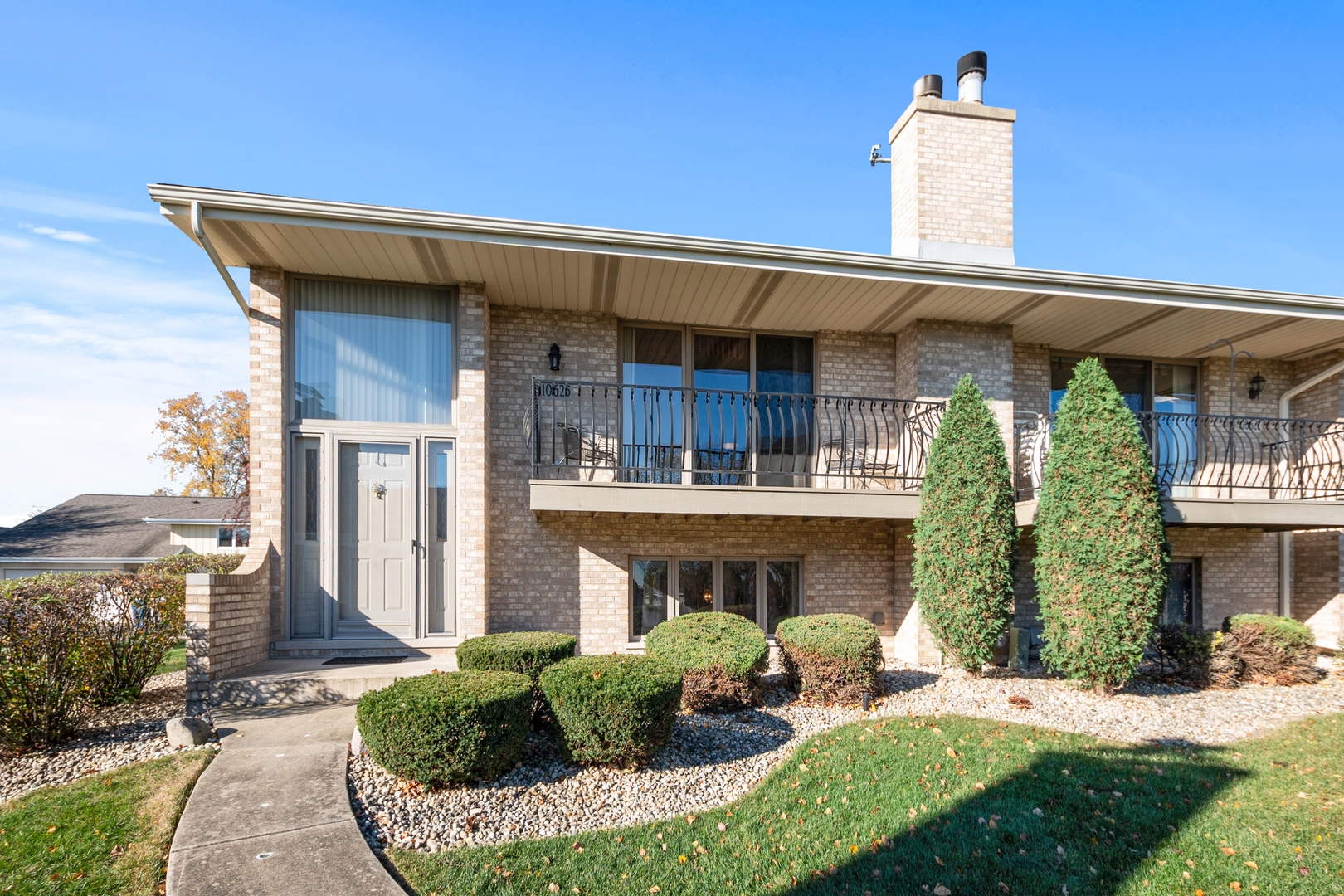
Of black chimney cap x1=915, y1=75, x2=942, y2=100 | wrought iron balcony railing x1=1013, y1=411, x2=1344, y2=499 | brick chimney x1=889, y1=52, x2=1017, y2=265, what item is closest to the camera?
brick chimney x1=889, y1=52, x2=1017, y2=265

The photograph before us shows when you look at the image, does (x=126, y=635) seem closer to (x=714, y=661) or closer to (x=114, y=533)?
(x=714, y=661)

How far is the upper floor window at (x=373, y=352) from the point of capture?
22.9 feet

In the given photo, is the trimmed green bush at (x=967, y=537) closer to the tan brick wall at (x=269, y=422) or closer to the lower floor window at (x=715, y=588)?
the lower floor window at (x=715, y=588)

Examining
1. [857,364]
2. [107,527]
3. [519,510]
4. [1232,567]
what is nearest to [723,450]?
[857,364]

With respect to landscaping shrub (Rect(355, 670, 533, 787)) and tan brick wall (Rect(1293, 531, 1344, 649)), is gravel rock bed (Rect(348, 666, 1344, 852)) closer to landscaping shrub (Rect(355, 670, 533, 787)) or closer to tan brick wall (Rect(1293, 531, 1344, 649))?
landscaping shrub (Rect(355, 670, 533, 787))

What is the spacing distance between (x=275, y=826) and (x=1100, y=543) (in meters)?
6.81

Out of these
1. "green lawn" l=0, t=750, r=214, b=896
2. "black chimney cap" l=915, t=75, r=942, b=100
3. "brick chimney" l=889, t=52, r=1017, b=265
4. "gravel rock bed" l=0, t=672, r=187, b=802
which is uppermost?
"black chimney cap" l=915, t=75, r=942, b=100

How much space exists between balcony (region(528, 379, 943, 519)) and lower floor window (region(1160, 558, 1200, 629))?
4394 millimetres

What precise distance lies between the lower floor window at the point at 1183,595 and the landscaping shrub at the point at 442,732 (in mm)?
9553

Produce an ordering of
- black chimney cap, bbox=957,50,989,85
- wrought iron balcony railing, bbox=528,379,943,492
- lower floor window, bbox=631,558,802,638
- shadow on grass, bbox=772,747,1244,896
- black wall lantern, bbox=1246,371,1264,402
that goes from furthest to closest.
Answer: black wall lantern, bbox=1246,371,1264,402
black chimney cap, bbox=957,50,989,85
lower floor window, bbox=631,558,802,638
wrought iron balcony railing, bbox=528,379,943,492
shadow on grass, bbox=772,747,1244,896

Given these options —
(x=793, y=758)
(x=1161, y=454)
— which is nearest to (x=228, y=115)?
(x=793, y=758)

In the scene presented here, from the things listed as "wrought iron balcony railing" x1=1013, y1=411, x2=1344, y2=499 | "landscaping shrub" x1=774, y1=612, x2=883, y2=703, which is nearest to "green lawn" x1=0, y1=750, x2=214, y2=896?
"landscaping shrub" x1=774, y1=612, x2=883, y2=703

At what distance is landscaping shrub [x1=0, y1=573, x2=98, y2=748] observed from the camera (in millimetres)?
4582

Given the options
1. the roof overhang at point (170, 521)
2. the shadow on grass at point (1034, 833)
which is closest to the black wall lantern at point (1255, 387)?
the shadow on grass at point (1034, 833)
